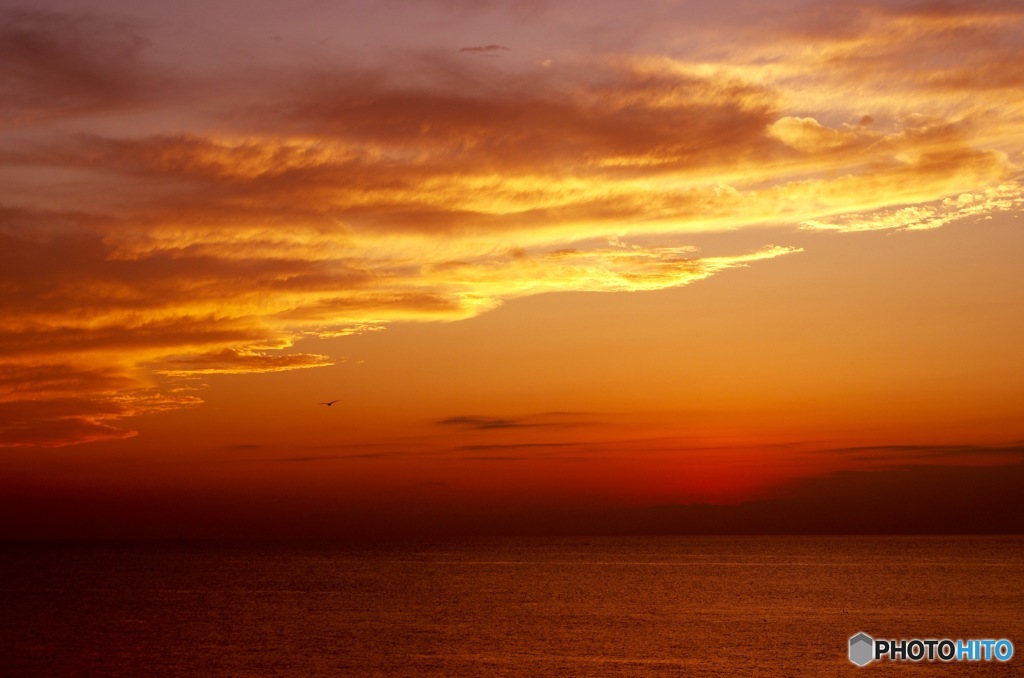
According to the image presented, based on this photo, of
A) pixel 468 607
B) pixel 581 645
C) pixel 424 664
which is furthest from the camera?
pixel 468 607

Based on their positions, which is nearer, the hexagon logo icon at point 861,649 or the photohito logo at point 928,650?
the hexagon logo icon at point 861,649

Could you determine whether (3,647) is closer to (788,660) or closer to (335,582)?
(788,660)

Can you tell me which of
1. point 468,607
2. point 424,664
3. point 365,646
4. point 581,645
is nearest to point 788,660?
point 581,645

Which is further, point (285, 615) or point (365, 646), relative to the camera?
point (285, 615)

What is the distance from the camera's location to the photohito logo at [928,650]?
242 ft

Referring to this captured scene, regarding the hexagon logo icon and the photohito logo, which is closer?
the hexagon logo icon

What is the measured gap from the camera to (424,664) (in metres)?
71.8

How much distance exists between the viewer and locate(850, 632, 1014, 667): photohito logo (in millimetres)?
73688

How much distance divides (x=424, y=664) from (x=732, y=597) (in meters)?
67.8

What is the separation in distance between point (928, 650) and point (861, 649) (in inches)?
260

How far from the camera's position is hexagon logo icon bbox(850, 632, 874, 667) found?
236 ft

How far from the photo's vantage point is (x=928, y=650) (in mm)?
79500

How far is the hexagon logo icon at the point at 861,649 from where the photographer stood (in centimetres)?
7181

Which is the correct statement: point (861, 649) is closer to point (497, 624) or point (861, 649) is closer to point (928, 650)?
point (928, 650)
